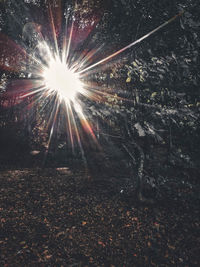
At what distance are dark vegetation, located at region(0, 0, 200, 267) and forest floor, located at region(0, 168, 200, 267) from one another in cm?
3

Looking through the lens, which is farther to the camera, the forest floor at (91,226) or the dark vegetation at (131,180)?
the forest floor at (91,226)

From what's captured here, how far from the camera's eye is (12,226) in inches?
200

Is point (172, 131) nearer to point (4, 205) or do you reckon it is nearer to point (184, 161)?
point (184, 161)

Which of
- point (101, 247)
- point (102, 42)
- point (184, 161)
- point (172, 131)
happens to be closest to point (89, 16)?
point (102, 42)

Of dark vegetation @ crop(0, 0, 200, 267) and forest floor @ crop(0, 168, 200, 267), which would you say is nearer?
dark vegetation @ crop(0, 0, 200, 267)

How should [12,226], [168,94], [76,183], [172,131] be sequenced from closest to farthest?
1. [168,94]
2. [172,131]
3. [12,226]
4. [76,183]

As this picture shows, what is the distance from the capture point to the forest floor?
4266mm

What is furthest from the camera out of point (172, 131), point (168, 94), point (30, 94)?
point (30, 94)

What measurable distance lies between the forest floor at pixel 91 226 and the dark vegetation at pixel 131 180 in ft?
0.09

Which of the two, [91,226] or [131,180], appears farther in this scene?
[131,180]

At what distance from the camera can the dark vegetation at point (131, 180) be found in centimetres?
405

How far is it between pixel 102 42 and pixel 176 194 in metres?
6.82

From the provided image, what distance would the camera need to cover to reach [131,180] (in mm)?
9344

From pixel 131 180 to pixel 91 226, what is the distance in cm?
433
